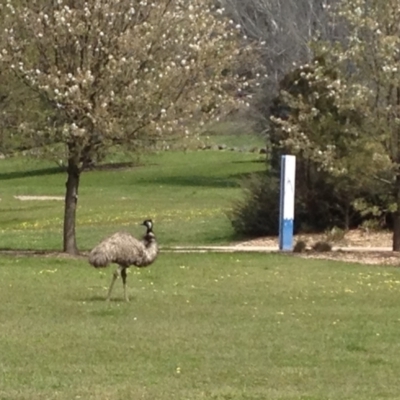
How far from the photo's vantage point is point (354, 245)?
2762 cm

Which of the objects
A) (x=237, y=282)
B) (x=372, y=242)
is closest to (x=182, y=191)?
(x=372, y=242)

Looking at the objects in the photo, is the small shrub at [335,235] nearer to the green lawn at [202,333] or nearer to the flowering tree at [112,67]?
the flowering tree at [112,67]

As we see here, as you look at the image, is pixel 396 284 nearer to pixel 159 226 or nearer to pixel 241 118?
pixel 159 226

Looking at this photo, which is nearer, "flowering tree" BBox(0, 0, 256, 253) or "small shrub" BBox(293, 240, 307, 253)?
"flowering tree" BBox(0, 0, 256, 253)

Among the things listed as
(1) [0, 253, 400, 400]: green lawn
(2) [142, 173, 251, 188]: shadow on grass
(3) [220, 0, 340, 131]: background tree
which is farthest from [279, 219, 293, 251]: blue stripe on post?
(3) [220, 0, 340, 131]: background tree

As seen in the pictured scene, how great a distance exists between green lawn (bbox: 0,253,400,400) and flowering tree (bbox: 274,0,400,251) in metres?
3.09

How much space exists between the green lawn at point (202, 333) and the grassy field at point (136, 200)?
24.4ft

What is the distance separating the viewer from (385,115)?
2411 centimetres

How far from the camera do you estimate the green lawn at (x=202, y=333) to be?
1041 cm

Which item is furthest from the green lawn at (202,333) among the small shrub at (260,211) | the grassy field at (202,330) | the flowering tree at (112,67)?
the small shrub at (260,211)

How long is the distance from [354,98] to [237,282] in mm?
6220

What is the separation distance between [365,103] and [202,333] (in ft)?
37.5

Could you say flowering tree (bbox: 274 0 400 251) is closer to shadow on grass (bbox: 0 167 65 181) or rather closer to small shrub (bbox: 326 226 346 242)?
small shrub (bbox: 326 226 346 242)

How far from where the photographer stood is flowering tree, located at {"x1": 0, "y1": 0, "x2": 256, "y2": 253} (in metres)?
22.4
